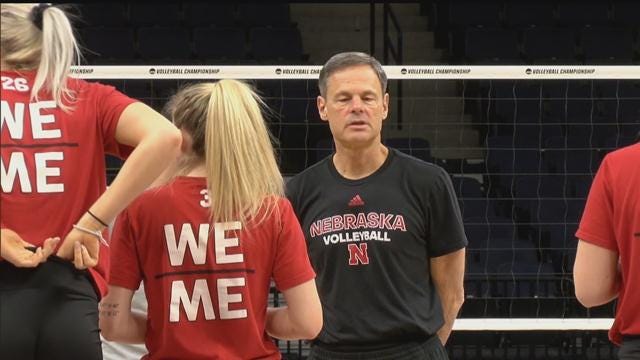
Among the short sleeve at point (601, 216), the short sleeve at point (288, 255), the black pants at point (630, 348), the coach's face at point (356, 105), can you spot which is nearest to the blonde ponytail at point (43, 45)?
the short sleeve at point (288, 255)

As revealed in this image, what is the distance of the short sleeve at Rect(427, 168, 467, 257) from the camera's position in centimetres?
327

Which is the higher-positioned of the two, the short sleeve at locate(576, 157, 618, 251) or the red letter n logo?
the short sleeve at locate(576, 157, 618, 251)

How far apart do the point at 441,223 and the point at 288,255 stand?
92 centimetres

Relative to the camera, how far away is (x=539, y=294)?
8148mm

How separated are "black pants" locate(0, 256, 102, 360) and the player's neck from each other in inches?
50.3

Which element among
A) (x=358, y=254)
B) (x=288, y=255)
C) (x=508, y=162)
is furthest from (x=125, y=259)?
(x=508, y=162)

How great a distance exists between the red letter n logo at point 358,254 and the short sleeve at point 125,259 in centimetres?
91

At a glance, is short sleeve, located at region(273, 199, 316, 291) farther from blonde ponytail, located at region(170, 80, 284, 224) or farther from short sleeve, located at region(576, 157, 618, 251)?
short sleeve, located at region(576, 157, 618, 251)

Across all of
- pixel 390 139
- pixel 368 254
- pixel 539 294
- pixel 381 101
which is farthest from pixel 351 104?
pixel 390 139

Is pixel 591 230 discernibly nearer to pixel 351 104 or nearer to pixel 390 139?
pixel 351 104

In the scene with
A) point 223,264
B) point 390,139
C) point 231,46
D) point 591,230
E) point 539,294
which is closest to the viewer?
point 223,264

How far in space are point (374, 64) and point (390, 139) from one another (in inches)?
236

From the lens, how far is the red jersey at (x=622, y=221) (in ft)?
9.01

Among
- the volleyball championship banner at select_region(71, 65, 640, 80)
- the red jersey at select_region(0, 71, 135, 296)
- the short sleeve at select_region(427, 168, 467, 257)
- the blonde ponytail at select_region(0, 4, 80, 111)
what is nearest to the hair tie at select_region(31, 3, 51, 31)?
the blonde ponytail at select_region(0, 4, 80, 111)
